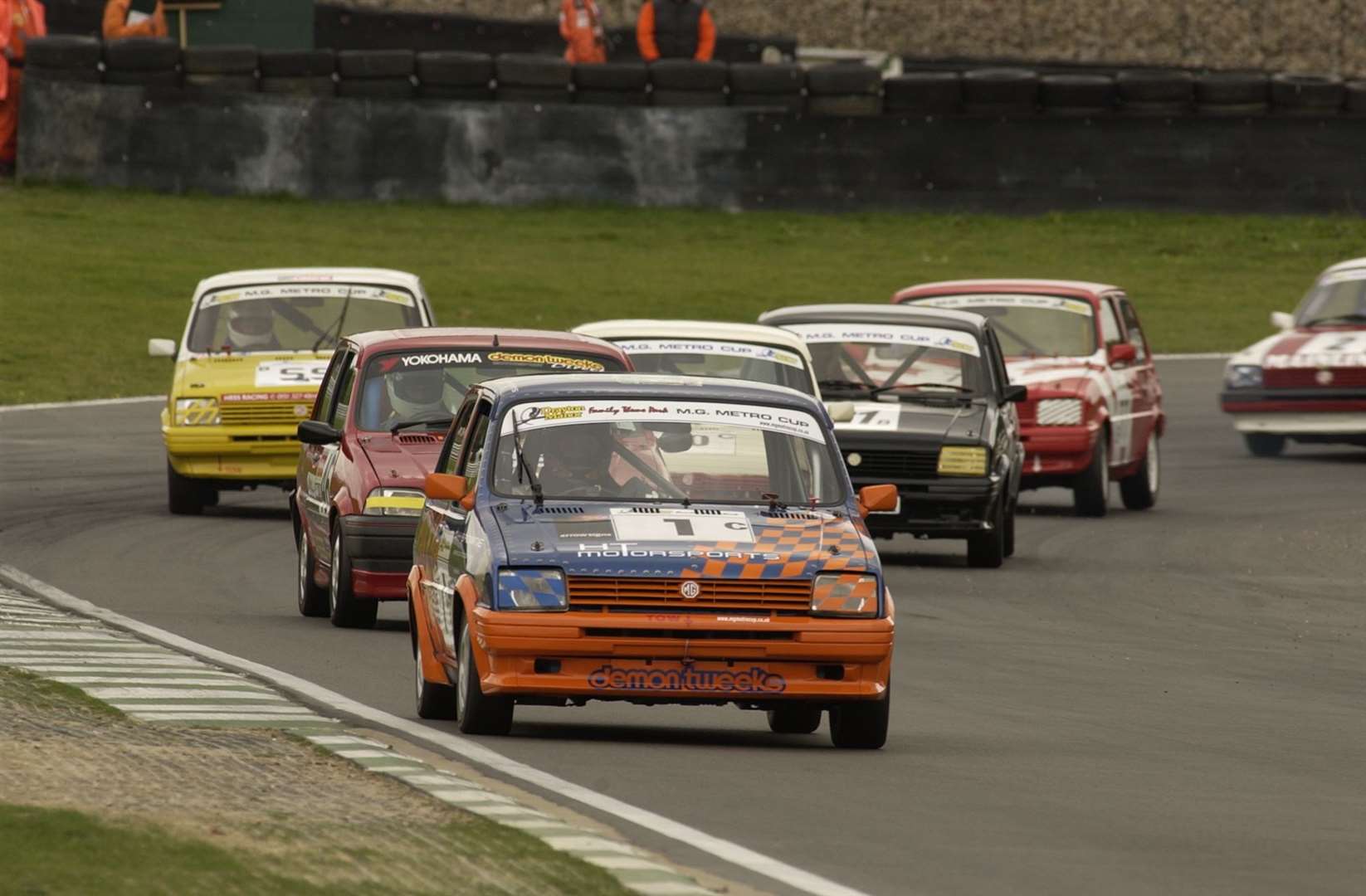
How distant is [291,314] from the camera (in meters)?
21.2

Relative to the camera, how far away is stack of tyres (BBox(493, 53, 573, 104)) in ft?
116

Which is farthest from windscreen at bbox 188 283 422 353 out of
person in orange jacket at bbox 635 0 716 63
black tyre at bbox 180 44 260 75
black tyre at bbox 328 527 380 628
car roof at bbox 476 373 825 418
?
person in orange jacket at bbox 635 0 716 63

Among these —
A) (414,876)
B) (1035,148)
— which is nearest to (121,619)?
(414,876)

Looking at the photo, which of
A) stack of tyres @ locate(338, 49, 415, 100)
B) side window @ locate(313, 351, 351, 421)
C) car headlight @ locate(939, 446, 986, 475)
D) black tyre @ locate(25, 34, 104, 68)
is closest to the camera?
side window @ locate(313, 351, 351, 421)

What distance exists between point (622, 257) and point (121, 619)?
71.1ft

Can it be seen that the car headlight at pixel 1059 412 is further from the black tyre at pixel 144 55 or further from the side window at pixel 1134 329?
the black tyre at pixel 144 55

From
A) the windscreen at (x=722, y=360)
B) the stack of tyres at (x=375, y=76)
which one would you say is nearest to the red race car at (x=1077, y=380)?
the windscreen at (x=722, y=360)

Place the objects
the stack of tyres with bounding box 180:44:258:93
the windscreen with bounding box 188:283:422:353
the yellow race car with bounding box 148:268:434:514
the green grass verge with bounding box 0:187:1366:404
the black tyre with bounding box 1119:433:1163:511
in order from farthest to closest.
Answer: the stack of tyres with bounding box 180:44:258:93 → the green grass verge with bounding box 0:187:1366:404 → the black tyre with bounding box 1119:433:1163:511 → the windscreen with bounding box 188:283:422:353 → the yellow race car with bounding box 148:268:434:514

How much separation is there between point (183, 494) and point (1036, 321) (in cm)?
619

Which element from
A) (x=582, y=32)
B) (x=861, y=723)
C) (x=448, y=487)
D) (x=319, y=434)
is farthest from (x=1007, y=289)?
(x=582, y=32)

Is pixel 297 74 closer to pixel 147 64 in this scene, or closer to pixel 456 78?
pixel 147 64

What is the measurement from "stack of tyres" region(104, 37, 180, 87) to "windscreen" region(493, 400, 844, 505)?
24.2 m

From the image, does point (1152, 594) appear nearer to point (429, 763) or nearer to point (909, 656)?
point (909, 656)

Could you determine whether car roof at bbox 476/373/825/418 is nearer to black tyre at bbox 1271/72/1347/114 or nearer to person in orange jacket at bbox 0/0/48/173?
person in orange jacket at bbox 0/0/48/173
